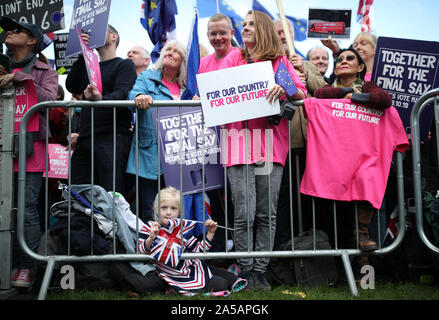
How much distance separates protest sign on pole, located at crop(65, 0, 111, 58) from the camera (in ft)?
14.7

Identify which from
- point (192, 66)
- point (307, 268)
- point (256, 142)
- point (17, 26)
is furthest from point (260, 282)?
point (17, 26)

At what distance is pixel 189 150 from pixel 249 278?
3.85 feet

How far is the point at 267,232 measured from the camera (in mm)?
3875

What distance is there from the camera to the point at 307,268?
3.93 m

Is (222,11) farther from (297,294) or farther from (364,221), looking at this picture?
(297,294)

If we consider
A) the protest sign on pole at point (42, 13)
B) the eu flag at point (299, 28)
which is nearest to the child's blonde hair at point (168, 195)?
the protest sign on pole at point (42, 13)

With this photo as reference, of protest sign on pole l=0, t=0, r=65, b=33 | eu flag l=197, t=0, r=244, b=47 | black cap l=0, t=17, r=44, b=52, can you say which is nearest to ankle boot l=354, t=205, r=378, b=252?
black cap l=0, t=17, r=44, b=52

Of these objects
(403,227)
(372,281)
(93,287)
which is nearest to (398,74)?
(403,227)

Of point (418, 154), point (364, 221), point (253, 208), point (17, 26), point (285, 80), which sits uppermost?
point (17, 26)

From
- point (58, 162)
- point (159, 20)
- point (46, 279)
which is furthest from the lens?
point (159, 20)

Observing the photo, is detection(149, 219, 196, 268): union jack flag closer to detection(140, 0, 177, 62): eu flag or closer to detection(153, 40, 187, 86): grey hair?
detection(153, 40, 187, 86): grey hair

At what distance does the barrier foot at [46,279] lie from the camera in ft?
11.4
